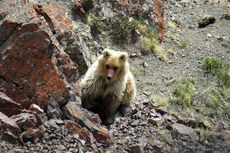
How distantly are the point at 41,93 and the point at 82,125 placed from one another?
1033 mm

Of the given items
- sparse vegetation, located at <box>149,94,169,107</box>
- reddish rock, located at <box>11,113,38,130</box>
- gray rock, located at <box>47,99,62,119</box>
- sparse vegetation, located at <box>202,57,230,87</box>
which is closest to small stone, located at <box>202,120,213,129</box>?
sparse vegetation, located at <box>149,94,169,107</box>

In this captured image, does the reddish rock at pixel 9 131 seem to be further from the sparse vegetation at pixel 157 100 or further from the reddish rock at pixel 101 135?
the sparse vegetation at pixel 157 100

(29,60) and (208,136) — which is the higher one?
(29,60)

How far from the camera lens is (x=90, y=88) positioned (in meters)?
12.5

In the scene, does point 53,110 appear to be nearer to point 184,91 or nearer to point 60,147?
point 60,147

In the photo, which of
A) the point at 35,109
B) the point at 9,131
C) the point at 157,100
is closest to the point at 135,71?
the point at 157,100

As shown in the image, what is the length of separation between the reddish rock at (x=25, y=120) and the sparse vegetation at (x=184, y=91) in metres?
4.89

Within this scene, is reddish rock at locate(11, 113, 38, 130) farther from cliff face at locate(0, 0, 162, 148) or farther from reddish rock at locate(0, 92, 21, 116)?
reddish rock at locate(0, 92, 21, 116)

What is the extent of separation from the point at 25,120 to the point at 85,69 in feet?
10.9

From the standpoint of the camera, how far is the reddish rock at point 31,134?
32.5 feet

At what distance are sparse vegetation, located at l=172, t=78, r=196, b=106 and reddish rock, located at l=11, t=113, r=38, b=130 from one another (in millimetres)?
4892

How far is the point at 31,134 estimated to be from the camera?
995cm

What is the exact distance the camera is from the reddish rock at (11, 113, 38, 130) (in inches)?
396

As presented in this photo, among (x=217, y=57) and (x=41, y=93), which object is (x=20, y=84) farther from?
(x=217, y=57)
